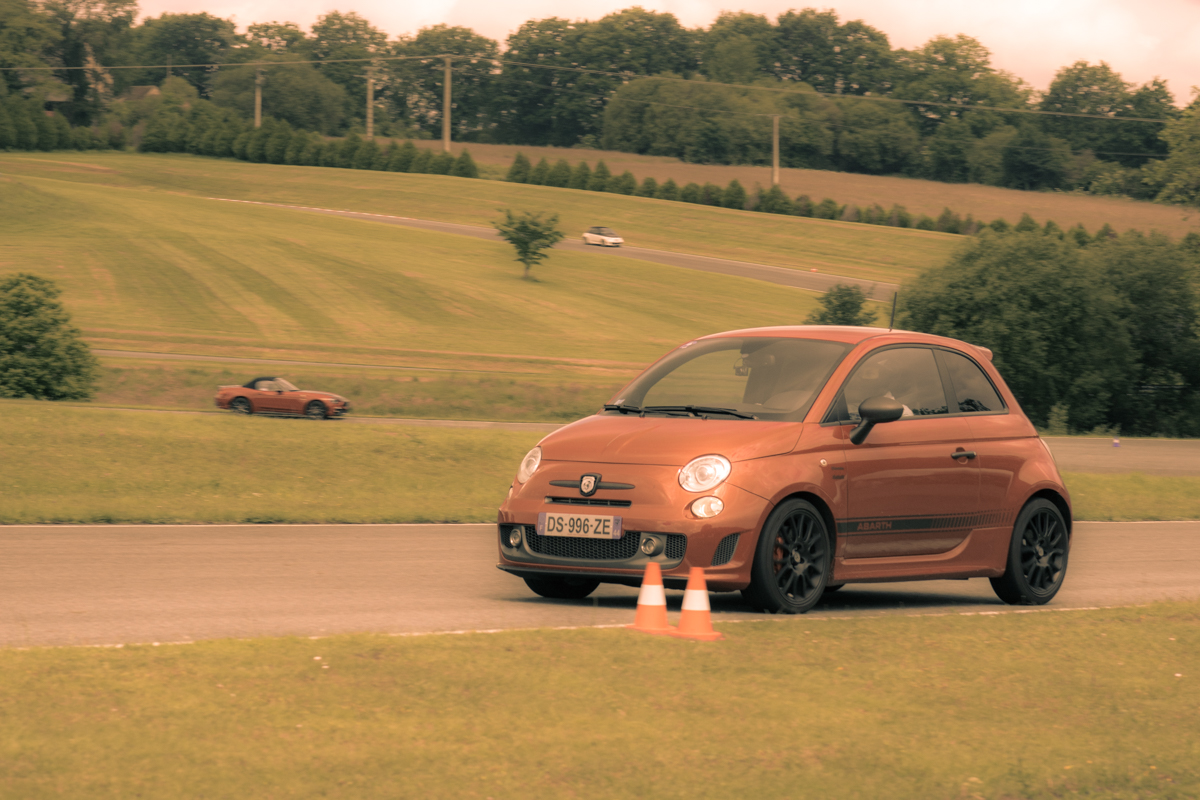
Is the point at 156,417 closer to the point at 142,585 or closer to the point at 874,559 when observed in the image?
the point at 142,585

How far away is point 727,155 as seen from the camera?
5261 inches

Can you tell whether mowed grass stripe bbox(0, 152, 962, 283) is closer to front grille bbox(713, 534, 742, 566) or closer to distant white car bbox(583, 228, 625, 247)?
distant white car bbox(583, 228, 625, 247)

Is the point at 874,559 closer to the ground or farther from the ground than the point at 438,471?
farther from the ground

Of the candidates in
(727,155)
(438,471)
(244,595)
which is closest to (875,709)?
(244,595)

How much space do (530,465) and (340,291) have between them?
56.3m

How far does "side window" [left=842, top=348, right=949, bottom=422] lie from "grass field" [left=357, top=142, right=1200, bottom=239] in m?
91.8

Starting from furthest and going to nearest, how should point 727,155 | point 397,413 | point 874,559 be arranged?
point 727,155, point 397,413, point 874,559

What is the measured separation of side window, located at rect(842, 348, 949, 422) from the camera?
904 centimetres

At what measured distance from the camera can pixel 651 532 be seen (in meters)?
8.09

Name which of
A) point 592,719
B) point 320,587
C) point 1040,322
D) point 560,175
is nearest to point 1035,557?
point 320,587

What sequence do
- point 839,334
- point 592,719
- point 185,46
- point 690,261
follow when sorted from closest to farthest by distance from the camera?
point 592,719 < point 839,334 < point 690,261 < point 185,46

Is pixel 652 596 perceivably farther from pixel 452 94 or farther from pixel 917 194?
pixel 452 94

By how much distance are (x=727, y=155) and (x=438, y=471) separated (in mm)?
117713

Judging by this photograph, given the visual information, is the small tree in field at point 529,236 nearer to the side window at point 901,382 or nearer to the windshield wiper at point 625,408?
the side window at point 901,382
